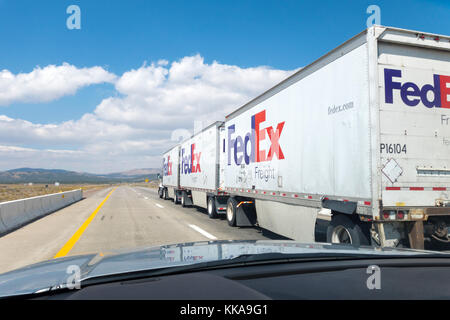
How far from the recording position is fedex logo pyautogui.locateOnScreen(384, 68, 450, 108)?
5.77 metres

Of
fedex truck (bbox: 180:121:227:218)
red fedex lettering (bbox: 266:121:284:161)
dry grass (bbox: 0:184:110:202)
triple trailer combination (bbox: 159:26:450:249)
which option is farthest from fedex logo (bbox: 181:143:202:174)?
dry grass (bbox: 0:184:110:202)

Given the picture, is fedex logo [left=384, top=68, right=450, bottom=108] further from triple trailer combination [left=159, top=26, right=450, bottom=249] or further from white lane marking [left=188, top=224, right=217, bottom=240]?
white lane marking [left=188, top=224, right=217, bottom=240]

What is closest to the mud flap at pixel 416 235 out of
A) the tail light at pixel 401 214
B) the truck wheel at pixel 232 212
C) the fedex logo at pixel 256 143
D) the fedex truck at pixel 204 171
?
the tail light at pixel 401 214

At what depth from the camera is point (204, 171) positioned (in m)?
16.4

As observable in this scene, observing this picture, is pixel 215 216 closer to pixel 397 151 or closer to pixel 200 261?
pixel 397 151

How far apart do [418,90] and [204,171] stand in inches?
448

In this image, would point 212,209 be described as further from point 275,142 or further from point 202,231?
point 275,142

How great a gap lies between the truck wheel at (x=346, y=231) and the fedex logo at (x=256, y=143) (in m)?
2.53

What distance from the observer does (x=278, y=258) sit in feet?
9.07

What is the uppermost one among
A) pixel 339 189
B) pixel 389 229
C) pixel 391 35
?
pixel 391 35

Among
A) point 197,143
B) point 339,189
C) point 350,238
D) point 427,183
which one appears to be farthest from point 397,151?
point 197,143

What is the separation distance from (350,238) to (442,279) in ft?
11.7

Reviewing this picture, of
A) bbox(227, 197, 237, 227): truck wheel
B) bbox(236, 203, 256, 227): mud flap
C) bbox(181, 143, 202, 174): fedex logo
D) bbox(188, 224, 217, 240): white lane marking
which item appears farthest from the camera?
bbox(181, 143, 202, 174): fedex logo
